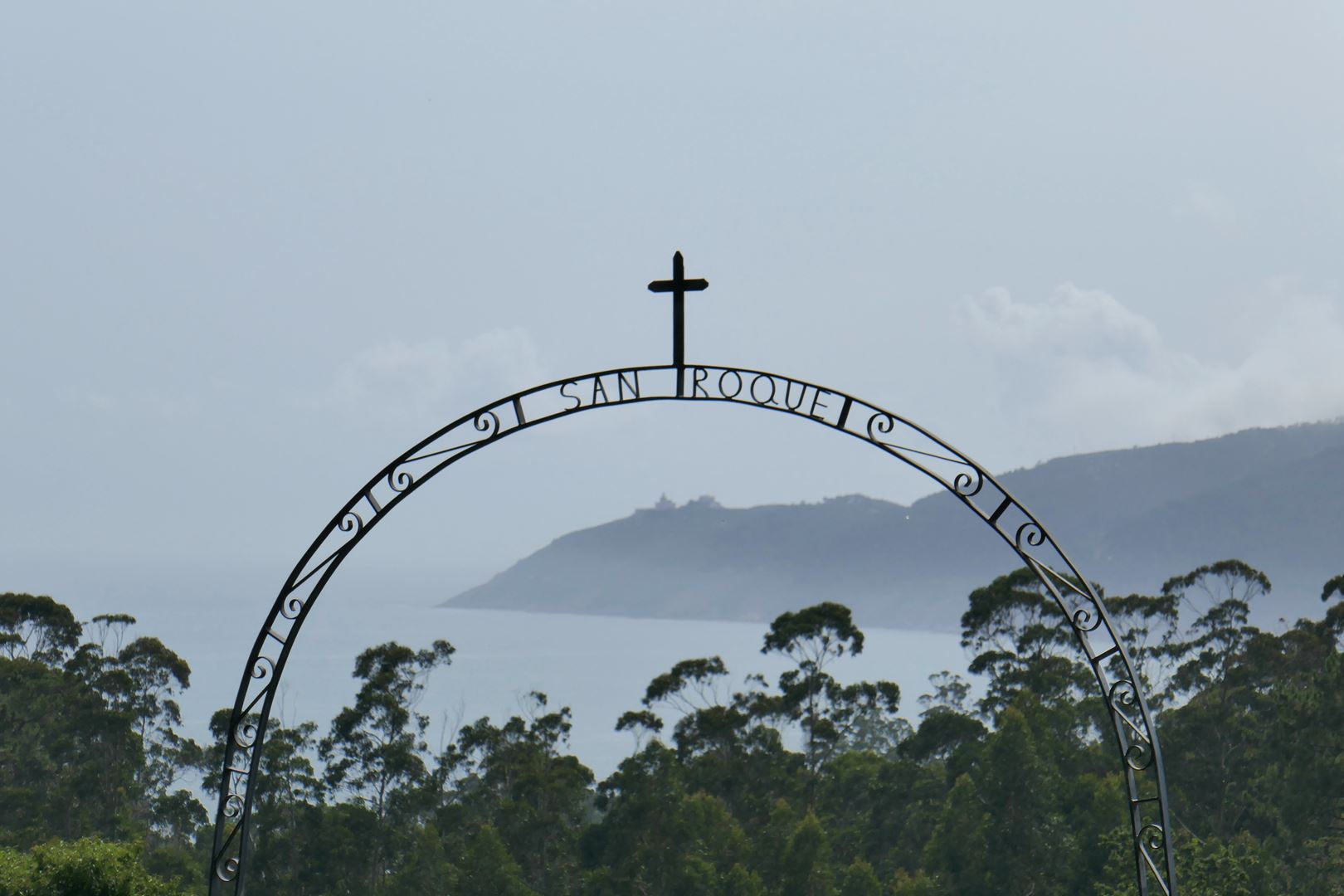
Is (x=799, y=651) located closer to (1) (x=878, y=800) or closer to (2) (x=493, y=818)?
(1) (x=878, y=800)

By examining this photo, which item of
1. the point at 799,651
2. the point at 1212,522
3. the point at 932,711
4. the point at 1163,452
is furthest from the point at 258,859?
→ the point at 1163,452

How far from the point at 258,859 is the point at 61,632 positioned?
7.08 metres

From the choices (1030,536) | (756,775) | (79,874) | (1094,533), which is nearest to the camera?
(1030,536)

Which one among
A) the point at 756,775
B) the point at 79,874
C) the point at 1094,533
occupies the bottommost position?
the point at 79,874

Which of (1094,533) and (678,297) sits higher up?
(1094,533)

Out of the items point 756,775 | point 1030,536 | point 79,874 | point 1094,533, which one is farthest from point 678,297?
A: point 1094,533

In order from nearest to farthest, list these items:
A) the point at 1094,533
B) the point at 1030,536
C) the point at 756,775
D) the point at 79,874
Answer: the point at 1030,536 → the point at 79,874 → the point at 756,775 → the point at 1094,533

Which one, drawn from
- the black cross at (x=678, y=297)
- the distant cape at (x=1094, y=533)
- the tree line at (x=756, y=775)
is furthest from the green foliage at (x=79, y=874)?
the distant cape at (x=1094, y=533)

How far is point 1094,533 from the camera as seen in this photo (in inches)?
6309

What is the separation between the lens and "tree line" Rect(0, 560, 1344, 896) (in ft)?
81.8

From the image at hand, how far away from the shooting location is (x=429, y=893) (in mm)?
26719

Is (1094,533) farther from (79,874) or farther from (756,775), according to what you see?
(79,874)

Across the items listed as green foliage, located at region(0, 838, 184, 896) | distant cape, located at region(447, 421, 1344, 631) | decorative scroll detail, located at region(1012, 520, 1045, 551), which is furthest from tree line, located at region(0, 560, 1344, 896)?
distant cape, located at region(447, 421, 1344, 631)

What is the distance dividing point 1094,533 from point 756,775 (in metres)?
139
